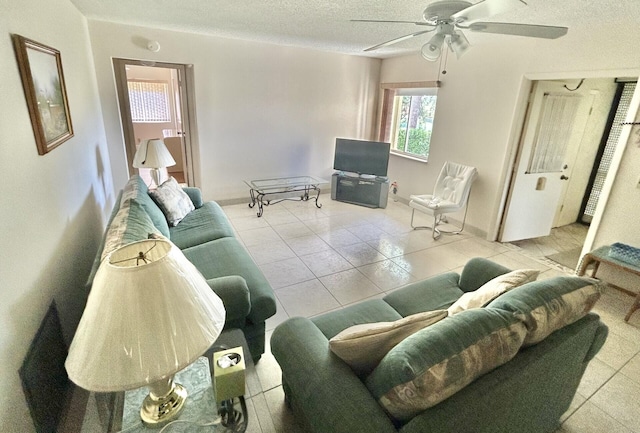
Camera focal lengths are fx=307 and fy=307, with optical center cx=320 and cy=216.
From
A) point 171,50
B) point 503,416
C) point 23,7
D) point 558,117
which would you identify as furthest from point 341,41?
point 503,416

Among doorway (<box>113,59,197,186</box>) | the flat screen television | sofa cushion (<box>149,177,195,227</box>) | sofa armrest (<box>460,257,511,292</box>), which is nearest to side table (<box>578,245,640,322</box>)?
sofa armrest (<box>460,257,511,292</box>)

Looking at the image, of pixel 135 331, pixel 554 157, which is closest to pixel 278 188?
pixel 554 157

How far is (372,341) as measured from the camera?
44.4 inches

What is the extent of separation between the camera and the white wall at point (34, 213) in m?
1.16

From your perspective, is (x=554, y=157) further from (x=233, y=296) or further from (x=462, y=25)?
(x=233, y=296)

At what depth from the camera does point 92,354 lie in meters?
0.74

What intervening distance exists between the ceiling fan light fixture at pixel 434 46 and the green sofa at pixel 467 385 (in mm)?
1638

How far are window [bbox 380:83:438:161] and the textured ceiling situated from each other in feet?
3.45

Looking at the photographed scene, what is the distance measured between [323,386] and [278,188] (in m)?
3.83

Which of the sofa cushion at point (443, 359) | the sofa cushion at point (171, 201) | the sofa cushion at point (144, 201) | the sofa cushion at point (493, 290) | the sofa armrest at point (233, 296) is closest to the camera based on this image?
the sofa cushion at point (443, 359)

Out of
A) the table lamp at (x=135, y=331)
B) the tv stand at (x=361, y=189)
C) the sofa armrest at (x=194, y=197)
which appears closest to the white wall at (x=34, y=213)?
the table lamp at (x=135, y=331)

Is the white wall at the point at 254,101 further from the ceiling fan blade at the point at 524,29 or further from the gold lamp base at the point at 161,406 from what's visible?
the gold lamp base at the point at 161,406

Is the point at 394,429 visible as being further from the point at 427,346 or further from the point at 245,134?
the point at 245,134

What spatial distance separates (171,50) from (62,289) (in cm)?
349
